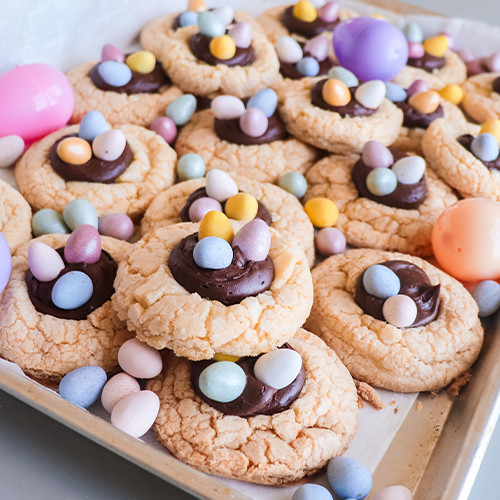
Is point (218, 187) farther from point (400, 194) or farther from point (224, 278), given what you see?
point (400, 194)

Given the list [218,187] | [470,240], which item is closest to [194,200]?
[218,187]

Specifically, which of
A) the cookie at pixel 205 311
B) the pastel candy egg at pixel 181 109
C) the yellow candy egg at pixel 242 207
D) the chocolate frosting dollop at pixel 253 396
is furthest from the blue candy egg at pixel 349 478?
the pastel candy egg at pixel 181 109

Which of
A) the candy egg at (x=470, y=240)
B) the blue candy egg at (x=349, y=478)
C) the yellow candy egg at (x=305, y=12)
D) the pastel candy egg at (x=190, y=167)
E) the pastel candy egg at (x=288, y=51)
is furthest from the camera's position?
the yellow candy egg at (x=305, y=12)

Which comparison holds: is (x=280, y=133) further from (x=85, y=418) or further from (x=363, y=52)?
(x=85, y=418)

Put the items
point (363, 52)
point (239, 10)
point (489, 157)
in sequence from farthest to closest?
point (239, 10), point (363, 52), point (489, 157)

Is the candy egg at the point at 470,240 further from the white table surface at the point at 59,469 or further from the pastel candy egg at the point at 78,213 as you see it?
the pastel candy egg at the point at 78,213

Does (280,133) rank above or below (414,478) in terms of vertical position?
above

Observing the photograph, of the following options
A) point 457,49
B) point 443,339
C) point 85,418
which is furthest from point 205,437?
point 457,49

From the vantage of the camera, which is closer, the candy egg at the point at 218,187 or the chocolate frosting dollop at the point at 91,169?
the candy egg at the point at 218,187
